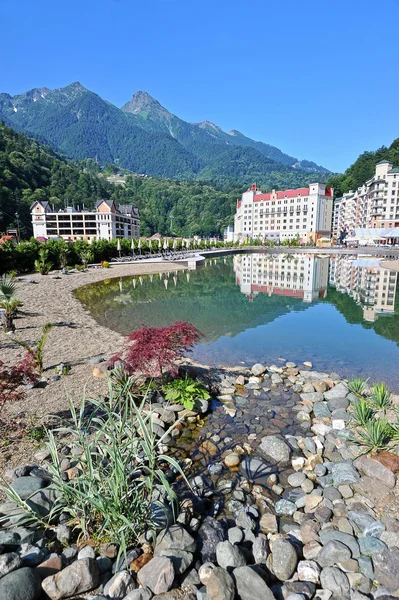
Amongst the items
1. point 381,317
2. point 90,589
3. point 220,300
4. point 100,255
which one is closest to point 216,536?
point 90,589

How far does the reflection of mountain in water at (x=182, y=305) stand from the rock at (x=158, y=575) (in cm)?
817

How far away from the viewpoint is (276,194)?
97.9 metres

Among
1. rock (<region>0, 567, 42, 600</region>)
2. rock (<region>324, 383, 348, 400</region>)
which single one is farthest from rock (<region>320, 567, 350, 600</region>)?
rock (<region>324, 383, 348, 400</region>)

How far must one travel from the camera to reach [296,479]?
456cm

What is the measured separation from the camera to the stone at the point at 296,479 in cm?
451

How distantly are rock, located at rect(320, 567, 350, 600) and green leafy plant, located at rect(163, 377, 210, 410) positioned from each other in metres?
3.28

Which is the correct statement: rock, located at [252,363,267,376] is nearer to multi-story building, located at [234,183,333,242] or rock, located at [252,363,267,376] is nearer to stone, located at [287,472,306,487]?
stone, located at [287,472,306,487]

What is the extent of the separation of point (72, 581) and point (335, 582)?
2253 mm

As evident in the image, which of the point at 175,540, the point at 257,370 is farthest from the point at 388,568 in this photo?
the point at 257,370

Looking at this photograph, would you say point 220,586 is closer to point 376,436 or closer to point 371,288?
point 376,436

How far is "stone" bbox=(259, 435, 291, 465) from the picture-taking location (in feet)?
16.5

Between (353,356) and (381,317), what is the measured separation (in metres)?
6.41

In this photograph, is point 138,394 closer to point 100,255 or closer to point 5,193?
point 100,255

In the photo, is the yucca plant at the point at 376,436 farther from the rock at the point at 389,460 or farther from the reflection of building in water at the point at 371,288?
the reflection of building in water at the point at 371,288
